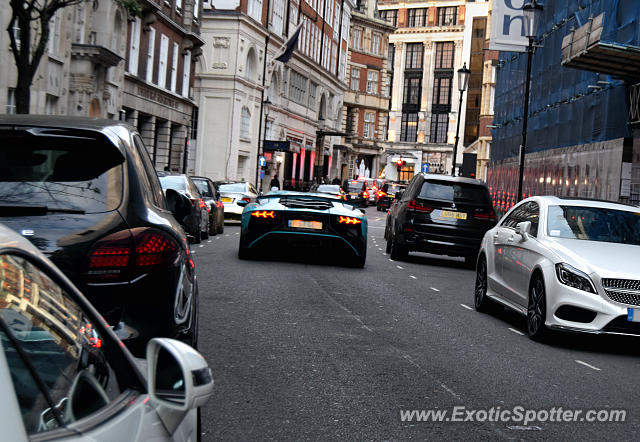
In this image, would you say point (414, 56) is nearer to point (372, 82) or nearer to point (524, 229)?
point (372, 82)

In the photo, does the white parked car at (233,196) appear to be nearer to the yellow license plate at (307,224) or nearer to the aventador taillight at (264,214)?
the aventador taillight at (264,214)

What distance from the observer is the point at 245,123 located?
61.8 meters

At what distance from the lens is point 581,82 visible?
1129 inches

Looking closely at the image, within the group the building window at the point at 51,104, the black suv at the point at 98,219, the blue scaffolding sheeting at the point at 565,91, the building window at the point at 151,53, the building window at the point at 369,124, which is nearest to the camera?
the black suv at the point at 98,219

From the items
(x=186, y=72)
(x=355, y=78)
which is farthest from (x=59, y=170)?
(x=355, y=78)

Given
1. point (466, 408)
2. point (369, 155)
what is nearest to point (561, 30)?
point (466, 408)

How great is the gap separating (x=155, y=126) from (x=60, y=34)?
15.6 metres

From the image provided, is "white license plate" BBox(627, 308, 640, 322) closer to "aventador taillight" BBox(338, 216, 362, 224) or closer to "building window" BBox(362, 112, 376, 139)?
"aventador taillight" BBox(338, 216, 362, 224)

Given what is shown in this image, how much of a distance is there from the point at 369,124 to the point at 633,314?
339 feet

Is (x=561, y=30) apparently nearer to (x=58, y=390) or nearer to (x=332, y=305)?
(x=332, y=305)

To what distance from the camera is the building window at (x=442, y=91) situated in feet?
434

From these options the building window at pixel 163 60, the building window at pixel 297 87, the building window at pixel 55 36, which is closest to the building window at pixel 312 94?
the building window at pixel 297 87

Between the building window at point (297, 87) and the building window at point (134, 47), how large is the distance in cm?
3292

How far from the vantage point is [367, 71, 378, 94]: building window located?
110 meters
